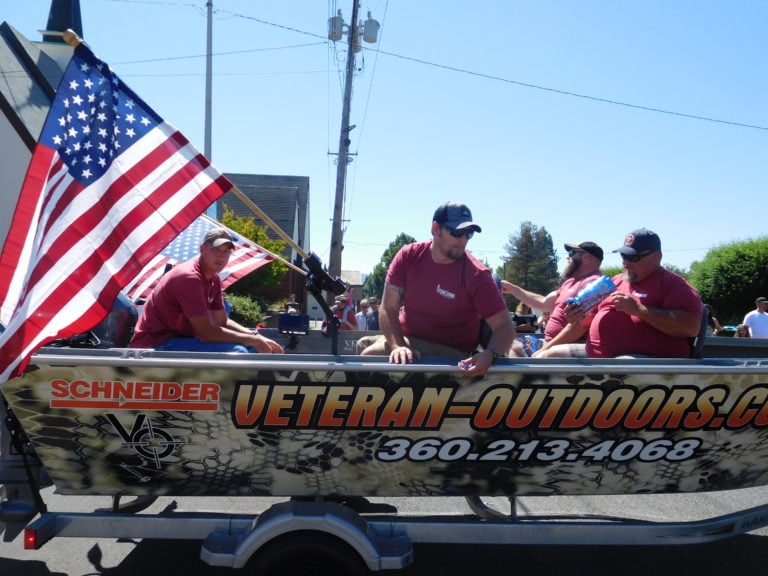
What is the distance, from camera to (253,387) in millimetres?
2869

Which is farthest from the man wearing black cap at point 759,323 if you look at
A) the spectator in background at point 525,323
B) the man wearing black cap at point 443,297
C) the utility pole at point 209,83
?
the utility pole at point 209,83

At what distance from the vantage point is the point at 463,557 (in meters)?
3.94

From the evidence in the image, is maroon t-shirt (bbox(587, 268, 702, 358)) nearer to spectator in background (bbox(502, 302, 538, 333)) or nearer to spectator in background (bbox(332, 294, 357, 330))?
spectator in background (bbox(502, 302, 538, 333))

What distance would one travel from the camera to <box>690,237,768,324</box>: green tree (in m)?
20.8

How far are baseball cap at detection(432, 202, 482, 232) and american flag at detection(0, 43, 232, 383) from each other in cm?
123

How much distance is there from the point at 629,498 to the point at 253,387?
11.6 feet

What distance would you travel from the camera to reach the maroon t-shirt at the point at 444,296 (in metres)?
3.50

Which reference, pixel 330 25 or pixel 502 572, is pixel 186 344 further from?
pixel 330 25

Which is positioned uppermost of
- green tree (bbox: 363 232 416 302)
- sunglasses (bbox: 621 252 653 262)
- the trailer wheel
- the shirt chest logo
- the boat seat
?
sunglasses (bbox: 621 252 653 262)

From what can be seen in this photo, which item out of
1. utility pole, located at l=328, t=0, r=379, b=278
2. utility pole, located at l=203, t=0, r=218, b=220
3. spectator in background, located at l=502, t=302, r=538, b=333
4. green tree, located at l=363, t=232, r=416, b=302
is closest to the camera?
spectator in background, located at l=502, t=302, r=538, b=333

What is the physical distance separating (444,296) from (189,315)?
151 centimetres

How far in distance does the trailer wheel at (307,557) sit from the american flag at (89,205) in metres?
1.35

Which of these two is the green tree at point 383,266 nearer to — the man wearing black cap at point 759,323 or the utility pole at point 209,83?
the utility pole at point 209,83

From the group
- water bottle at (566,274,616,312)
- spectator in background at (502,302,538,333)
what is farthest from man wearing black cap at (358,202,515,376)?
spectator in background at (502,302,538,333)
